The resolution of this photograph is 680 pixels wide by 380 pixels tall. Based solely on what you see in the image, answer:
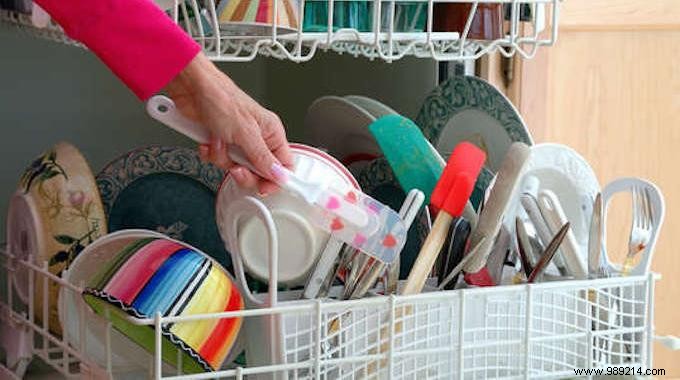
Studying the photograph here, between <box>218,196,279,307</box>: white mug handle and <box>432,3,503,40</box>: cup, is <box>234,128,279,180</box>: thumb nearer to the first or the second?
<box>218,196,279,307</box>: white mug handle

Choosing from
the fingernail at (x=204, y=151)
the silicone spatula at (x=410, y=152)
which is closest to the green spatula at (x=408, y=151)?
the silicone spatula at (x=410, y=152)

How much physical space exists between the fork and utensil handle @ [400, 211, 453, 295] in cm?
21

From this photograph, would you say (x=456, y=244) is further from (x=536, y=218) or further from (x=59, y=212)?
(x=59, y=212)

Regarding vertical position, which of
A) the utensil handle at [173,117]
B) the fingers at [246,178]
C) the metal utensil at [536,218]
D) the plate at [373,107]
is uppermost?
the plate at [373,107]

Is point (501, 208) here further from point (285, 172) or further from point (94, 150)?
point (94, 150)

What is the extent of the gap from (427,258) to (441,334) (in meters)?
0.07

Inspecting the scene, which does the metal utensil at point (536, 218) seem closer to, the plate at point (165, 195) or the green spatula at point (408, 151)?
the green spatula at point (408, 151)

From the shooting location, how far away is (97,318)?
3.89 ft

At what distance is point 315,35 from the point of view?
1089 millimetres

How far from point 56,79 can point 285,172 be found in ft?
2.08

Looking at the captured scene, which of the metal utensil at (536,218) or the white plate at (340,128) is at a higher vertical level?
the white plate at (340,128)

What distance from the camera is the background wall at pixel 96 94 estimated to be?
155cm

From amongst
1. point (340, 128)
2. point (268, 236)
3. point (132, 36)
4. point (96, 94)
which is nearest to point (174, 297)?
point (268, 236)

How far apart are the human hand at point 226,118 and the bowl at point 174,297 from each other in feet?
0.28
